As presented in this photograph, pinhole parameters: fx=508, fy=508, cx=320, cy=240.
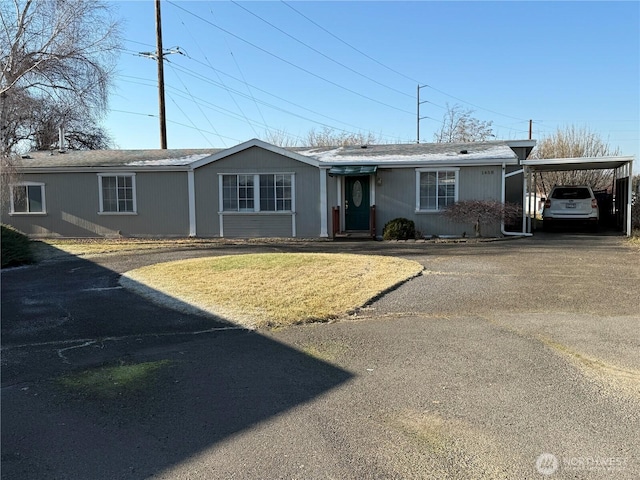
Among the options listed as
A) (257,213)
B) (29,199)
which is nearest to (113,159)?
(29,199)

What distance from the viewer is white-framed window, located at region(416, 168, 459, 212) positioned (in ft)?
55.5

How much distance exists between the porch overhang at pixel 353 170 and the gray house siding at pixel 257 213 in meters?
0.88

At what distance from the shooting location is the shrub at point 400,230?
16.2 meters

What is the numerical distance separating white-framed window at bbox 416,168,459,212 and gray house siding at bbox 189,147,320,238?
3.47 metres

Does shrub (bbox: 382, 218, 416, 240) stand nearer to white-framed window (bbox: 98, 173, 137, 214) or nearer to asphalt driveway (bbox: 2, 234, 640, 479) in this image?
asphalt driveway (bbox: 2, 234, 640, 479)

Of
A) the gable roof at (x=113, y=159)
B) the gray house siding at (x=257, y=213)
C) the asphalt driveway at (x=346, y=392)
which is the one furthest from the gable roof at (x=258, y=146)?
the asphalt driveway at (x=346, y=392)

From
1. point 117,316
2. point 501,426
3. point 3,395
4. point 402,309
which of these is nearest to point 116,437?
point 3,395

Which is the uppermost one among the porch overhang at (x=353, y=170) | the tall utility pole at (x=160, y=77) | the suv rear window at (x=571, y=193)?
the tall utility pole at (x=160, y=77)

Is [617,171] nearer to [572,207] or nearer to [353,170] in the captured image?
[572,207]

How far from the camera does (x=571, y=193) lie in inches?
716

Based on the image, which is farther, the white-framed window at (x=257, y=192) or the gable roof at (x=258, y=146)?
the white-framed window at (x=257, y=192)

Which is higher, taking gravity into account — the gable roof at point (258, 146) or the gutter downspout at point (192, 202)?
the gable roof at point (258, 146)

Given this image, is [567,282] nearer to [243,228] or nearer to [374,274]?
[374,274]

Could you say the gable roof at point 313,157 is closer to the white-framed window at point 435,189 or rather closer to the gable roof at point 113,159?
the gable roof at point 113,159
